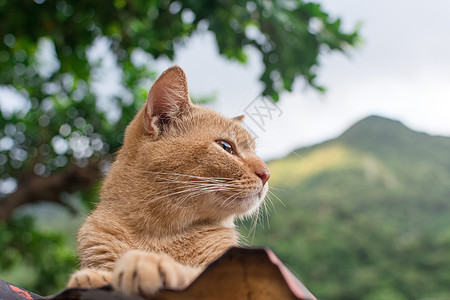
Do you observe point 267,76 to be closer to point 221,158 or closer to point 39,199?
point 221,158

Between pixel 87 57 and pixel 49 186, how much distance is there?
38.5 inches

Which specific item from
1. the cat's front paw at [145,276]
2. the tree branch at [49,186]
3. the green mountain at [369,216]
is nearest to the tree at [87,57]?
the tree branch at [49,186]

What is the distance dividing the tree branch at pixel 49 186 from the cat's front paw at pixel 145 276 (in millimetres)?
2406

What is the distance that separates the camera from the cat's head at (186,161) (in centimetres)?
80

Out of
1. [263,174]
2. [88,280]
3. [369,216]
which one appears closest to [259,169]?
[263,174]

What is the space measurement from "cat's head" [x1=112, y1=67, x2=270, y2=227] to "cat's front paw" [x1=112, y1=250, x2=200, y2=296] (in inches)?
8.9

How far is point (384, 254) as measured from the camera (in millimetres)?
5043

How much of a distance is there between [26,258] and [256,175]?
291 cm

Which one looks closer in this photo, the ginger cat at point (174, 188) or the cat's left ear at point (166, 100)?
the ginger cat at point (174, 188)

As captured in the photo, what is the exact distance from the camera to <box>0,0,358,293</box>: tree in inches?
83.7

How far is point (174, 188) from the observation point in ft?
2.63

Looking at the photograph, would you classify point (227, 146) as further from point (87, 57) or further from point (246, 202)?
point (87, 57)

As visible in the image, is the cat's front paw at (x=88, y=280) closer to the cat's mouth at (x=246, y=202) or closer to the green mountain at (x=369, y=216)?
the cat's mouth at (x=246, y=202)

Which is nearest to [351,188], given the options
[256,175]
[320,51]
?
[320,51]
